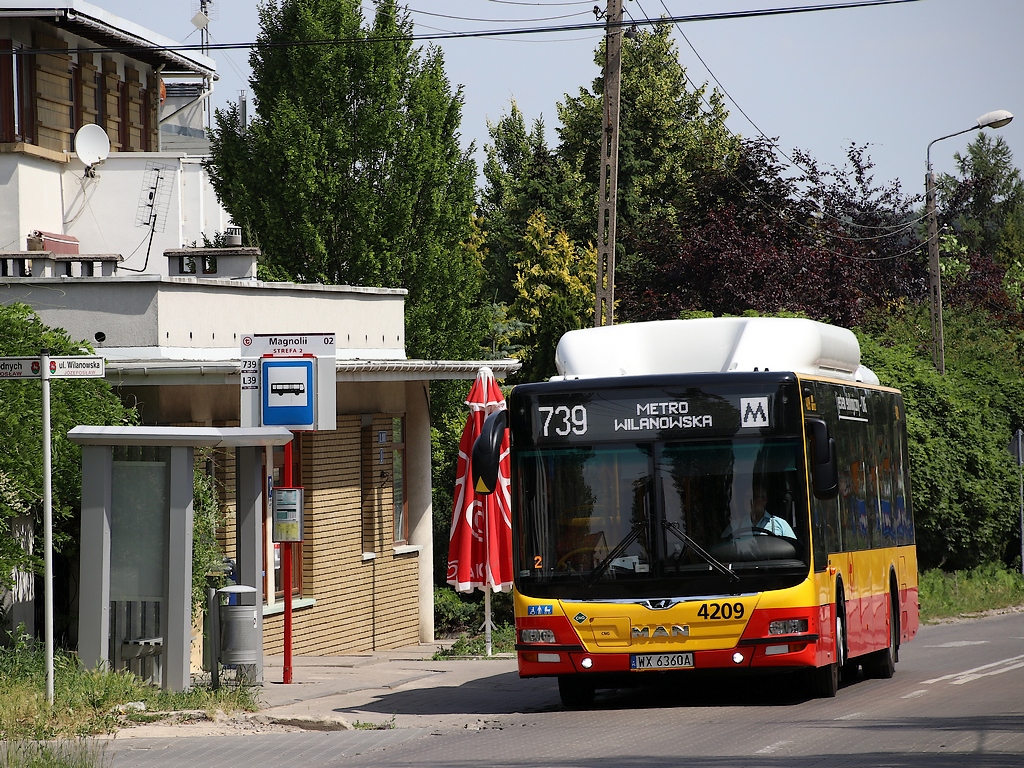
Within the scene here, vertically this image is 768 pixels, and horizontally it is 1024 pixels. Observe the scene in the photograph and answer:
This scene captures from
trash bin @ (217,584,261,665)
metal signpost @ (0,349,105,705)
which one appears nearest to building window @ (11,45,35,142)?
trash bin @ (217,584,261,665)

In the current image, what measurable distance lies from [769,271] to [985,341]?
6.00 metres

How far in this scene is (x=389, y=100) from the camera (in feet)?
102

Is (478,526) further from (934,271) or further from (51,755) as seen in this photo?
(934,271)

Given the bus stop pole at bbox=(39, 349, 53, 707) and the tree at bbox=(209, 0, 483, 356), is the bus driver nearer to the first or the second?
the bus stop pole at bbox=(39, 349, 53, 707)

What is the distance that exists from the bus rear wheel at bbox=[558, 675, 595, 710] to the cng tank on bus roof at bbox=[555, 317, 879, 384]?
104 inches

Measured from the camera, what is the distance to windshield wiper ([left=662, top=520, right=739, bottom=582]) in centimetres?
1316

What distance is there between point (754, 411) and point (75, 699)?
5855 mm

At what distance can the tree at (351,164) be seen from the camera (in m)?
30.8

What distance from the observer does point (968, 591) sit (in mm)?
33281

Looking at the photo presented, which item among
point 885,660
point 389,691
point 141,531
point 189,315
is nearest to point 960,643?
point 885,660

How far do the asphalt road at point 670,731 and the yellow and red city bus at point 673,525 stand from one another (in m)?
0.58

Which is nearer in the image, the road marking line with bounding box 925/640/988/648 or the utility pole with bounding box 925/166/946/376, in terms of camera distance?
the road marking line with bounding box 925/640/988/648

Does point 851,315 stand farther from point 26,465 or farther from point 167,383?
point 26,465

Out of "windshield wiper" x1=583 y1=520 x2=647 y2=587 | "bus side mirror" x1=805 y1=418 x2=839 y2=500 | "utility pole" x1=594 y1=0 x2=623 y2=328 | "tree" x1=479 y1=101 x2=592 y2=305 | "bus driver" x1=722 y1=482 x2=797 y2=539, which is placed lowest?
"windshield wiper" x1=583 y1=520 x2=647 y2=587
